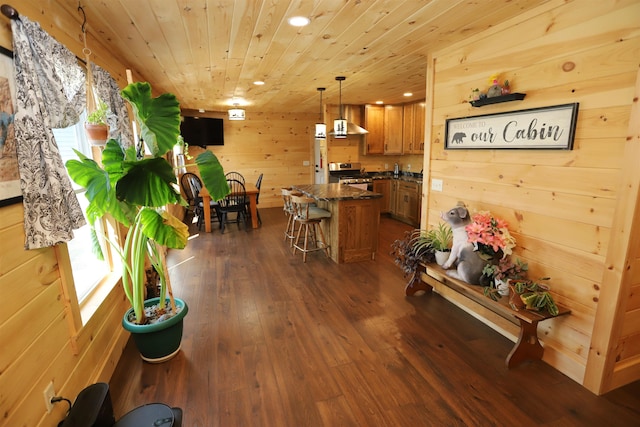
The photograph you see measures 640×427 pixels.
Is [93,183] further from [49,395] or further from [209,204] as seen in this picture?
[209,204]

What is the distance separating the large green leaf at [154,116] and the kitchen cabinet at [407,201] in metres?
4.57

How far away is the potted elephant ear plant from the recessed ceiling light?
3.38 feet

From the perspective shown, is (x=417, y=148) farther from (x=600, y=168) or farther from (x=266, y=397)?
(x=266, y=397)

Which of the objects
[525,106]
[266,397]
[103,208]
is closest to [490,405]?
[266,397]

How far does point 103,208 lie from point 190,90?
3.64m

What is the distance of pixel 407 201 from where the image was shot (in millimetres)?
5992

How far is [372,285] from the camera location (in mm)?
3469

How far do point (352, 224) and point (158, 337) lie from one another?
253cm

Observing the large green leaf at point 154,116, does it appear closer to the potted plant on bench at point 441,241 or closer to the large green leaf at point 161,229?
the large green leaf at point 161,229

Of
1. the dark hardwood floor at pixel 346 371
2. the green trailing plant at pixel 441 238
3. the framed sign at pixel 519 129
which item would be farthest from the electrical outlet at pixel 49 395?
the framed sign at pixel 519 129

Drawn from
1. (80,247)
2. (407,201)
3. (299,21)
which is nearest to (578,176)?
(299,21)

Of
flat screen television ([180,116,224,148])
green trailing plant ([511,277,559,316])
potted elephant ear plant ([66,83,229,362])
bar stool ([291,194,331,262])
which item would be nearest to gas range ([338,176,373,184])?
bar stool ([291,194,331,262])

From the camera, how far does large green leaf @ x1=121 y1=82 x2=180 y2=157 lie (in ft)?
5.70

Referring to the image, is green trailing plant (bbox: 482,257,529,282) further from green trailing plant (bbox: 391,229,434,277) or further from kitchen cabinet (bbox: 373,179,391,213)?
kitchen cabinet (bbox: 373,179,391,213)
